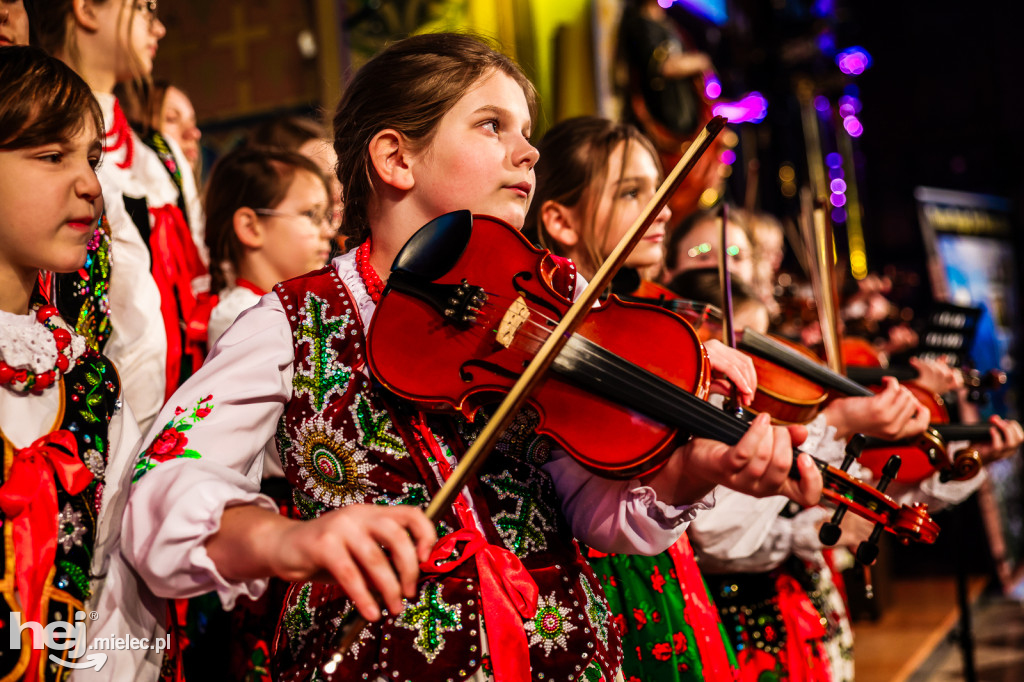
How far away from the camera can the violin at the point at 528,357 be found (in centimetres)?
96

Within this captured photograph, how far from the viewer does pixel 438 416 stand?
1.03m

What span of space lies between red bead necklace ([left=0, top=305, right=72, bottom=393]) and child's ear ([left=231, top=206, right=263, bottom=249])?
2.78 ft

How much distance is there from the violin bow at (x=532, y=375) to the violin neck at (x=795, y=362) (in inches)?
26.4

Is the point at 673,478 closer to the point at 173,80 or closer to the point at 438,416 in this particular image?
the point at 438,416

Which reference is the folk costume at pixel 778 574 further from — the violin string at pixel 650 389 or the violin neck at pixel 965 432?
the violin string at pixel 650 389

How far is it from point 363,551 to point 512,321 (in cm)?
36

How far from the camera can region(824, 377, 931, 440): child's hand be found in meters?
1.55

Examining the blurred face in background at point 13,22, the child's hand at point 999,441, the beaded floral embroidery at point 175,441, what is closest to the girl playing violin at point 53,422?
the beaded floral embroidery at point 175,441

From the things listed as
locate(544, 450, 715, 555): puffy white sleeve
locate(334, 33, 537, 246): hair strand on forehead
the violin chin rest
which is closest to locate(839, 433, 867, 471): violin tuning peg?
locate(544, 450, 715, 555): puffy white sleeve

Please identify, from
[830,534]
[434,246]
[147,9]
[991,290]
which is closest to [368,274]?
[434,246]

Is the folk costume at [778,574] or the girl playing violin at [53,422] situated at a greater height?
the girl playing violin at [53,422]

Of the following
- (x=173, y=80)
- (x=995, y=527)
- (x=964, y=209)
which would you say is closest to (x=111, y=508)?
(x=173, y=80)

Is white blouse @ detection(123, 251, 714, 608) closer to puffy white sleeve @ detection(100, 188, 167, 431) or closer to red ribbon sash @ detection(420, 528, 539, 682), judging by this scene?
red ribbon sash @ detection(420, 528, 539, 682)

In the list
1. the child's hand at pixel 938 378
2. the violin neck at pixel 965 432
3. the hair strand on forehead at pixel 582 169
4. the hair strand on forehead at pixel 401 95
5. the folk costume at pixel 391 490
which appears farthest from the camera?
the child's hand at pixel 938 378
